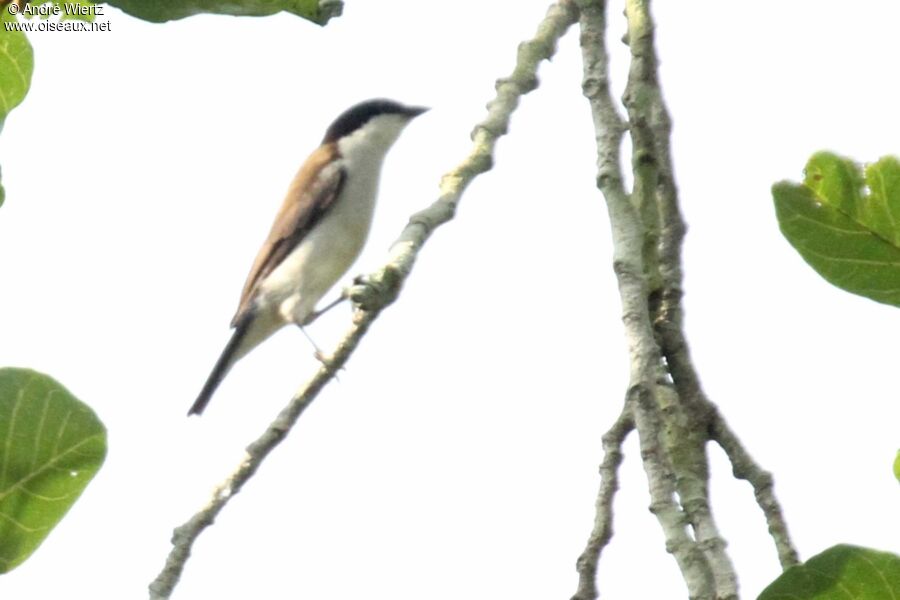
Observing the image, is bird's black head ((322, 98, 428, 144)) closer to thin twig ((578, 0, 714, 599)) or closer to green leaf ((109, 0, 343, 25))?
thin twig ((578, 0, 714, 599))

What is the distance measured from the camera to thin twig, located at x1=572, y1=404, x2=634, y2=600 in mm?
2691

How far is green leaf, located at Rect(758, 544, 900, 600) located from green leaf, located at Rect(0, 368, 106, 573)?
1.11m

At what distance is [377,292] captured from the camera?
126 inches

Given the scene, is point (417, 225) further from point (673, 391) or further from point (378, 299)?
point (673, 391)

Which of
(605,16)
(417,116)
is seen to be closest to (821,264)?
(605,16)

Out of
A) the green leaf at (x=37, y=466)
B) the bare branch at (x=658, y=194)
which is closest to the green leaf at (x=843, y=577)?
the bare branch at (x=658, y=194)

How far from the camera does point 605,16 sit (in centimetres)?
379

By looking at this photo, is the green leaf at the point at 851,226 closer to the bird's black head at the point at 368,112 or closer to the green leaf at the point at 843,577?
the green leaf at the point at 843,577

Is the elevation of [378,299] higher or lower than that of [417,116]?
lower

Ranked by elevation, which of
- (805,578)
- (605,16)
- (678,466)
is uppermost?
(605,16)

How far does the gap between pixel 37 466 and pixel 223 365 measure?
527cm

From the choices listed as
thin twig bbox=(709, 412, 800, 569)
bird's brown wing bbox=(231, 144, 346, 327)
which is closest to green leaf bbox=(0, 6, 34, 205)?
thin twig bbox=(709, 412, 800, 569)

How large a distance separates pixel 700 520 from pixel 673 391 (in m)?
0.62

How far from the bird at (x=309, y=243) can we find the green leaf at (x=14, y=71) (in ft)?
15.9
